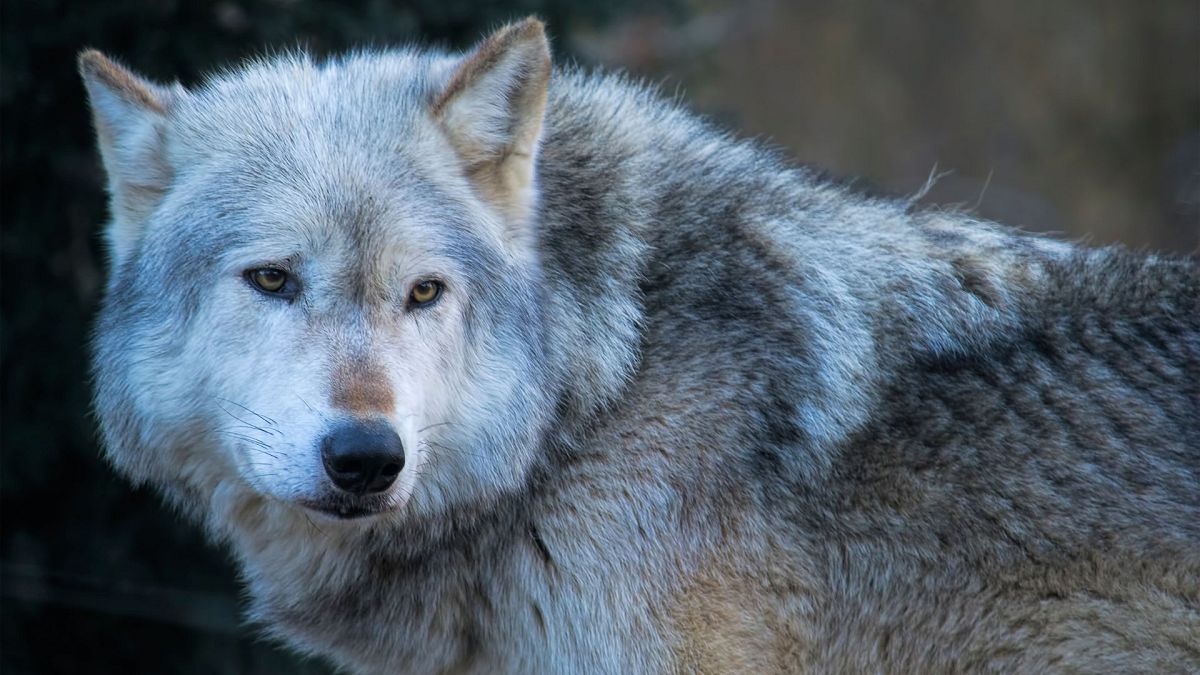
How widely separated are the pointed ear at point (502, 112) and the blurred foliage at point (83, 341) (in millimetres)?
2080

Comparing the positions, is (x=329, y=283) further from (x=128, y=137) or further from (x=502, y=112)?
(x=128, y=137)

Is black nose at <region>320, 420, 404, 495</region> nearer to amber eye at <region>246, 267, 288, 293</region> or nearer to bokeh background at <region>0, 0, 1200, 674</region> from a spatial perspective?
amber eye at <region>246, 267, 288, 293</region>

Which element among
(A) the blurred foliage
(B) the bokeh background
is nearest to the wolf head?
(B) the bokeh background

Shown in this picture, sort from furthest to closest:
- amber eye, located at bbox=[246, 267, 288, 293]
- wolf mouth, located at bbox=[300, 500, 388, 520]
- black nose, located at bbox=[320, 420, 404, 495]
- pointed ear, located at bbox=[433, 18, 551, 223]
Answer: pointed ear, located at bbox=[433, 18, 551, 223] → amber eye, located at bbox=[246, 267, 288, 293] → wolf mouth, located at bbox=[300, 500, 388, 520] → black nose, located at bbox=[320, 420, 404, 495]

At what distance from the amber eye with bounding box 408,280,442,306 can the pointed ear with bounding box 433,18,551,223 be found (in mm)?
355

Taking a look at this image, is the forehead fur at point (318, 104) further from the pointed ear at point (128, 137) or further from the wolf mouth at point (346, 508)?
the wolf mouth at point (346, 508)

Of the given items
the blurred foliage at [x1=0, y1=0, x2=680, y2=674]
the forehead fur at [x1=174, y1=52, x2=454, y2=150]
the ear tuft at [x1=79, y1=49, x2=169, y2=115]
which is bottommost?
the blurred foliage at [x1=0, y1=0, x2=680, y2=674]

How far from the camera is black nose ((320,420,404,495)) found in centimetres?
294

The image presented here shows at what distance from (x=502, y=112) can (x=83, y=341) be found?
3.16 m

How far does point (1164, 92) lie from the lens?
13.1 metres

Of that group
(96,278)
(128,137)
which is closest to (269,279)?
(128,137)

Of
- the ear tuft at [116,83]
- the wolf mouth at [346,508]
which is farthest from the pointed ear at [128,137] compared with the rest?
the wolf mouth at [346,508]

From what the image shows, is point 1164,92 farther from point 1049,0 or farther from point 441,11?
point 441,11

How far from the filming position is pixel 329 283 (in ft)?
10.3
